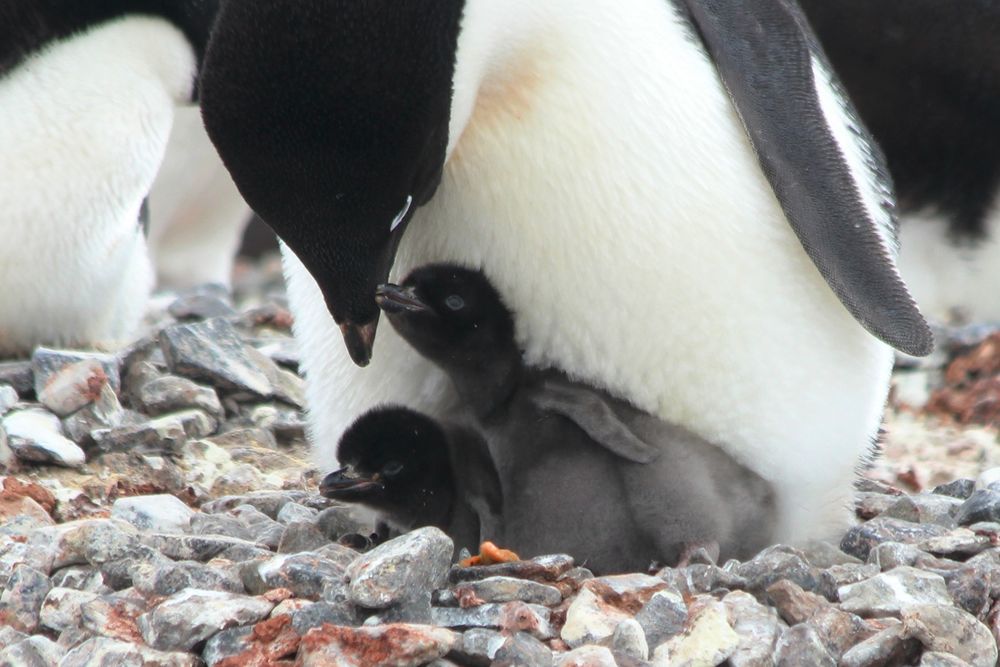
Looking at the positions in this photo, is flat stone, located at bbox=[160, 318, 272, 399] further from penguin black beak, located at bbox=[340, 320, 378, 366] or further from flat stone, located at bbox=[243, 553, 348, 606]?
flat stone, located at bbox=[243, 553, 348, 606]

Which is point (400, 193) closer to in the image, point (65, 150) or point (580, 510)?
point (580, 510)

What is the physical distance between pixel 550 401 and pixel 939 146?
3.03 m

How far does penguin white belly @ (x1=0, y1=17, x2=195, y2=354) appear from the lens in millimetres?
3652

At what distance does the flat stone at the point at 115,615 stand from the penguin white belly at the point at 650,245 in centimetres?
73

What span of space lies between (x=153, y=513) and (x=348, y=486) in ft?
1.27

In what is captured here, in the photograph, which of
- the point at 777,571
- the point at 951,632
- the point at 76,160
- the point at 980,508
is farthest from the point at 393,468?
the point at 76,160

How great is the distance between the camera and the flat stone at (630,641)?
2016mm

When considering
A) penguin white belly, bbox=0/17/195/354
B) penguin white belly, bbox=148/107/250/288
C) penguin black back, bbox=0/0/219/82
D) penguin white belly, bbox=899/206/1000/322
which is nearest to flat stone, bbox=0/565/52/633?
penguin white belly, bbox=0/17/195/354

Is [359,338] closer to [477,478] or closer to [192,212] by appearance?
[477,478]

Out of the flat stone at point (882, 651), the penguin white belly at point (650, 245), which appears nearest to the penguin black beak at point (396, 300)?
the penguin white belly at point (650, 245)

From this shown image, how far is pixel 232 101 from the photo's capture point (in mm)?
2141

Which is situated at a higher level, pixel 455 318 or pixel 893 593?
pixel 455 318

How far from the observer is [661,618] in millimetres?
2088

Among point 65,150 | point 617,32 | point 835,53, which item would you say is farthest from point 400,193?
point 835,53
